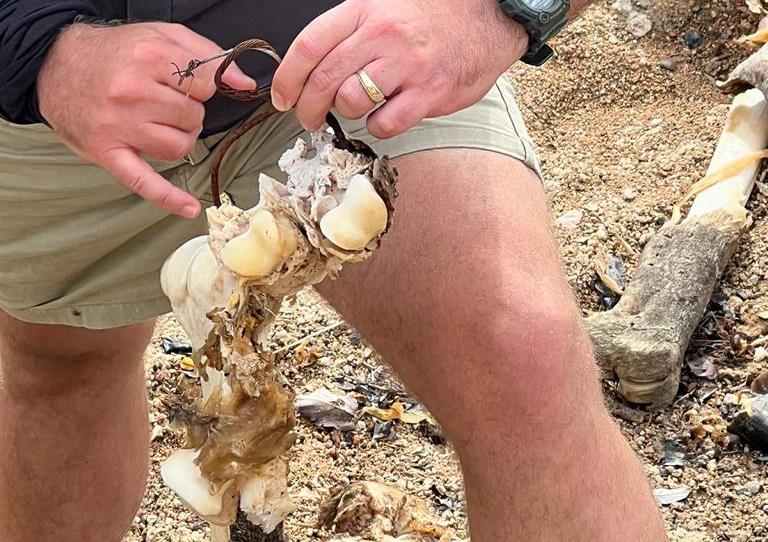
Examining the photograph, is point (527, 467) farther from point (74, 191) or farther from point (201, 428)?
point (74, 191)

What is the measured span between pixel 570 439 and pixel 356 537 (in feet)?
2.81

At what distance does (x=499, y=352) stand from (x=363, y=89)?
35 cm

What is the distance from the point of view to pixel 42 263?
1821 millimetres

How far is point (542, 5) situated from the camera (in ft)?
4.33

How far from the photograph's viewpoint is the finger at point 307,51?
3.84 ft

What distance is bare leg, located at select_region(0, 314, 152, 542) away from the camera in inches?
82.0

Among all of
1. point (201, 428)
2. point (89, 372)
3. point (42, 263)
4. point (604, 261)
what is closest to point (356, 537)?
point (89, 372)

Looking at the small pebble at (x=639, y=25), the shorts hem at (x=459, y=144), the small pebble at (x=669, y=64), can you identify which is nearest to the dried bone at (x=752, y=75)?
the small pebble at (x=669, y=64)

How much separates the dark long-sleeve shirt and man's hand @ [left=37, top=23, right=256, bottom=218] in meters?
0.08

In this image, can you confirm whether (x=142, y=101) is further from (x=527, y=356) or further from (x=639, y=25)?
(x=639, y=25)

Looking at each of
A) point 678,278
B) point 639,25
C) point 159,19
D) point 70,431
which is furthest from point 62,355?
→ point 639,25

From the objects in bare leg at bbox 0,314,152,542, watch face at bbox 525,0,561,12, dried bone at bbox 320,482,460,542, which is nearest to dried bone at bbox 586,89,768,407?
dried bone at bbox 320,482,460,542

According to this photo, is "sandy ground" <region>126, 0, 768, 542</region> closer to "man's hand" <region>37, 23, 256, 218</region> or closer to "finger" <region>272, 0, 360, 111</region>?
"man's hand" <region>37, 23, 256, 218</region>

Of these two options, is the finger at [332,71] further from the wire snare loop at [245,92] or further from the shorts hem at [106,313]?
the shorts hem at [106,313]
